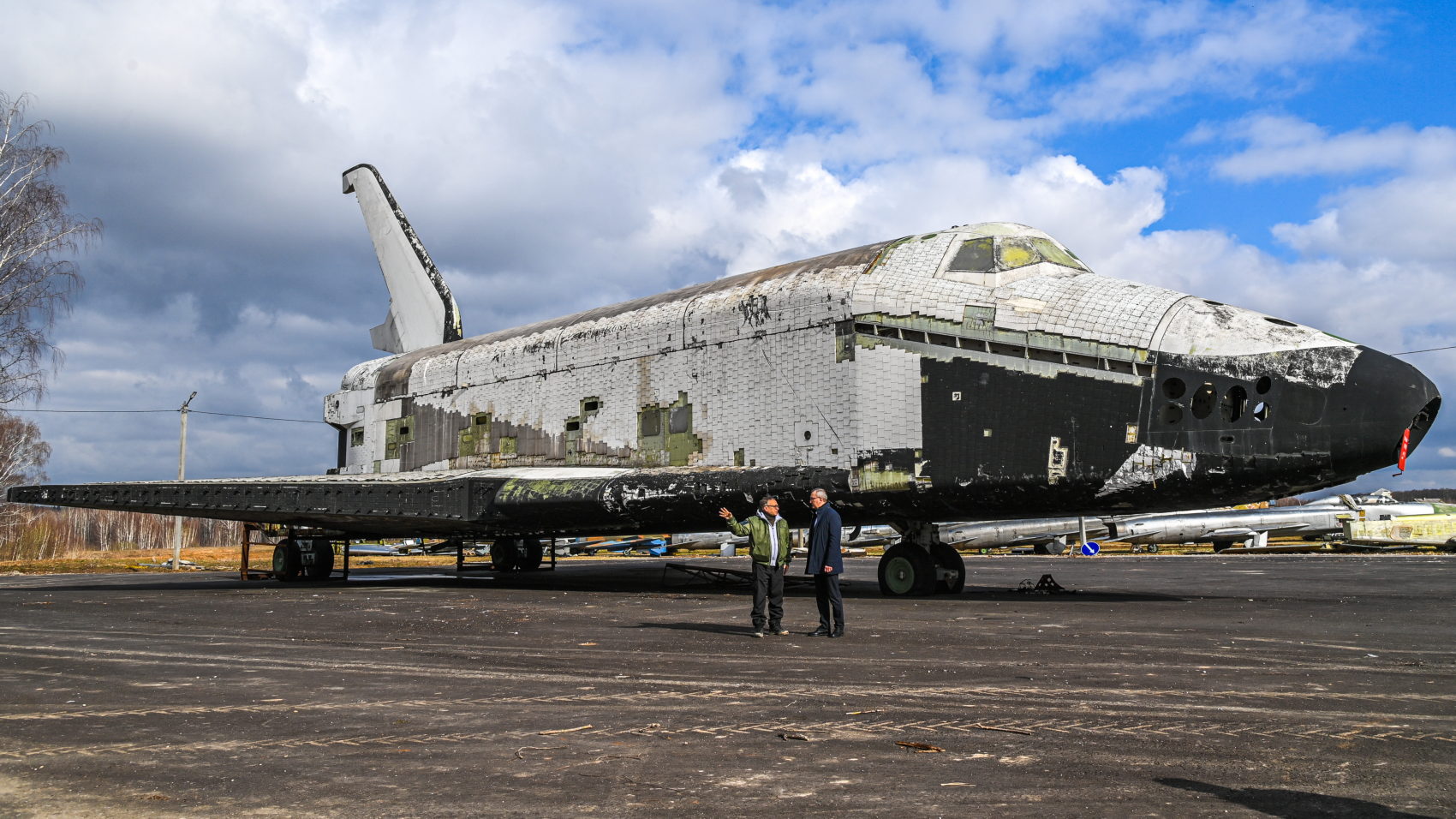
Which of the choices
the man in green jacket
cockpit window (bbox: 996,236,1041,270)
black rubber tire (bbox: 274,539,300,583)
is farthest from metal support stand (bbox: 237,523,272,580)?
cockpit window (bbox: 996,236,1041,270)

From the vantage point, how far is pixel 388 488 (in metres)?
14.6

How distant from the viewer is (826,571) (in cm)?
860

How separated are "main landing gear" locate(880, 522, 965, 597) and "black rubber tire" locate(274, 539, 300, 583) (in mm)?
11643

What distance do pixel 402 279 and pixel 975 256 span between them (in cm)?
1391

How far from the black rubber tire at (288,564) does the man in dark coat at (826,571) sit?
1336cm

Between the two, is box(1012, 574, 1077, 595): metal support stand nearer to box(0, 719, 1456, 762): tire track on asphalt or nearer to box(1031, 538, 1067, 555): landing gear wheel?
box(0, 719, 1456, 762): tire track on asphalt

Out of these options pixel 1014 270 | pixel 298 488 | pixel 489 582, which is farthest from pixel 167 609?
pixel 1014 270

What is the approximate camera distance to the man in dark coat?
854 cm

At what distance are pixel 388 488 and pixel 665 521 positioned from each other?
413 cm

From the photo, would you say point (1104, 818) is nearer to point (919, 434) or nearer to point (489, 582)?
point (919, 434)

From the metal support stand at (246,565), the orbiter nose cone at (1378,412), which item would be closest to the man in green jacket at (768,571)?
the orbiter nose cone at (1378,412)

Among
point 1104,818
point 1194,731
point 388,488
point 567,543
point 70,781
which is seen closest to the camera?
point 1104,818

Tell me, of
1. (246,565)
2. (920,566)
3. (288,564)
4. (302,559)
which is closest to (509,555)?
(302,559)

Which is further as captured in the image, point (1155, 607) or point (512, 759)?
point (1155, 607)
